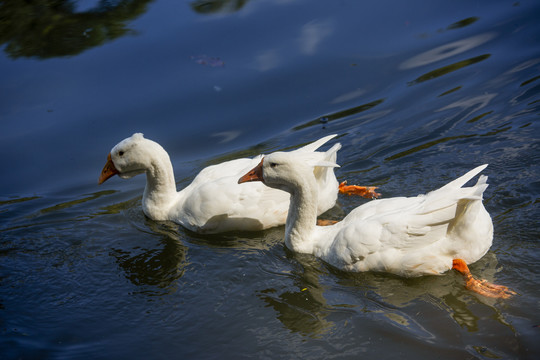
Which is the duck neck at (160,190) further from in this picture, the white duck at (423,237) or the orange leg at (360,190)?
the white duck at (423,237)

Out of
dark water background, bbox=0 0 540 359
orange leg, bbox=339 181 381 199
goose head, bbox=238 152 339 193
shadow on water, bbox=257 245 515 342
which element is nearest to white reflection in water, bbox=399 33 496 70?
dark water background, bbox=0 0 540 359

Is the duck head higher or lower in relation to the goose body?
higher

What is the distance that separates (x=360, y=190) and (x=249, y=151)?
213 cm

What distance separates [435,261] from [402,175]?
2365mm

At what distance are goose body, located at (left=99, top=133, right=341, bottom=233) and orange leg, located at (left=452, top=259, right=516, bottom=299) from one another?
6.24ft

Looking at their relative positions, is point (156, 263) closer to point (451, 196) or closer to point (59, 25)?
point (451, 196)

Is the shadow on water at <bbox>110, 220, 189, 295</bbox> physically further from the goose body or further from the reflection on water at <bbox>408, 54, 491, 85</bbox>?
the reflection on water at <bbox>408, 54, 491, 85</bbox>

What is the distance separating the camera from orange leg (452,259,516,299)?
204 inches

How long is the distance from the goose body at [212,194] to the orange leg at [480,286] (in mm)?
1901

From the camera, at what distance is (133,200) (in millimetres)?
8172

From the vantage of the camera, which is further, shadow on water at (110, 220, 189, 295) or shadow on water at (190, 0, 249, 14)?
shadow on water at (190, 0, 249, 14)

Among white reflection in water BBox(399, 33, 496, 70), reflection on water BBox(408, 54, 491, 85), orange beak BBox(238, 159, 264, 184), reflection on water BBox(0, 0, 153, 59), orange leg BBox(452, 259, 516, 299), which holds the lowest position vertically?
orange leg BBox(452, 259, 516, 299)

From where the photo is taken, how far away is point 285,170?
6113 millimetres

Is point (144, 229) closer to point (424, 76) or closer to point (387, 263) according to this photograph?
point (387, 263)
